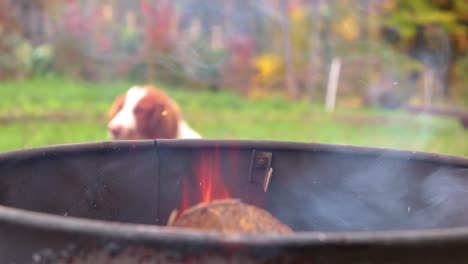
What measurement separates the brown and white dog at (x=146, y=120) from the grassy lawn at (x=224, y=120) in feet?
4.67

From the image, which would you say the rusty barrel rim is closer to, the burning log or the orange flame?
the burning log

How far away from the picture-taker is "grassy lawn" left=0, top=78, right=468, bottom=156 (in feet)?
18.7

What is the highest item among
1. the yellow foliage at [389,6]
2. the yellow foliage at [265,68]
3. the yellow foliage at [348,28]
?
the yellow foliage at [389,6]

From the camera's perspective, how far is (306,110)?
7.93 meters

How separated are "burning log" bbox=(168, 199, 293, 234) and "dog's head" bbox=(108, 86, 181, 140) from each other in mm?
2445

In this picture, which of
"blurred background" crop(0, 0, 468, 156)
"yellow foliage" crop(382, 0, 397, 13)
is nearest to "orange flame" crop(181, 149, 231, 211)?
"blurred background" crop(0, 0, 468, 156)

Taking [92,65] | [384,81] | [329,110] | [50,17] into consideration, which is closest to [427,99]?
[384,81]

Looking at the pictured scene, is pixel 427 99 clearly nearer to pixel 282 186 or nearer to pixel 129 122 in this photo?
pixel 129 122

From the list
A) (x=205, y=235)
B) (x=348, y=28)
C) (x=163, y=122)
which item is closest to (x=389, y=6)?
(x=348, y=28)

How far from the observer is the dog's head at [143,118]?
3732 millimetres

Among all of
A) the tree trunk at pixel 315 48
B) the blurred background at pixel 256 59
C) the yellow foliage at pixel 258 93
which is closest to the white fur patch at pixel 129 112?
the blurred background at pixel 256 59

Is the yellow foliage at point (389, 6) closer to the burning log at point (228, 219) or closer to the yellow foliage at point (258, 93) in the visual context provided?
the yellow foliage at point (258, 93)

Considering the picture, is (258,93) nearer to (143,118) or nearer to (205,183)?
(143,118)

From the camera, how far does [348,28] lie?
359 inches
